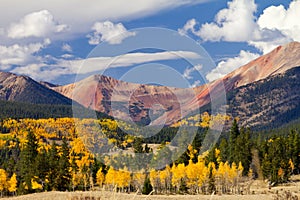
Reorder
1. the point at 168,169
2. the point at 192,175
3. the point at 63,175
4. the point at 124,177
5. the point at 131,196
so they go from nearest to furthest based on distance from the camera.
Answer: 1. the point at 131,196
2. the point at 63,175
3. the point at 192,175
4. the point at 168,169
5. the point at 124,177

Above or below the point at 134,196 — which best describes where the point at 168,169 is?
above

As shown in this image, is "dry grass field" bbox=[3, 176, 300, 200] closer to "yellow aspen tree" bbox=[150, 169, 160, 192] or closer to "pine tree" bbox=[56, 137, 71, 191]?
"yellow aspen tree" bbox=[150, 169, 160, 192]

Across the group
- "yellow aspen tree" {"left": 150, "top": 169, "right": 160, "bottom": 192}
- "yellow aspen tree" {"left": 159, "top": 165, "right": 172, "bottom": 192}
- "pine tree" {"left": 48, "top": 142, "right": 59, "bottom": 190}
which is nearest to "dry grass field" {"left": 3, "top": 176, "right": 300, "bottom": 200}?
"yellow aspen tree" {"left": 159, "top": 165, "right": 172, "bottom": 192}

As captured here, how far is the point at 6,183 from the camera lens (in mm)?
100562

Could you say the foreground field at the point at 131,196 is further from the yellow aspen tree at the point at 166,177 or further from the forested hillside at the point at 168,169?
the yellow aspen tree at the point at 166,177

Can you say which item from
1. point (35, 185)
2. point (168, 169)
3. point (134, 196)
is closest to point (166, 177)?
point (168, 169)

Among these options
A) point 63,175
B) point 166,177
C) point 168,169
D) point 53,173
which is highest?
point 168,169

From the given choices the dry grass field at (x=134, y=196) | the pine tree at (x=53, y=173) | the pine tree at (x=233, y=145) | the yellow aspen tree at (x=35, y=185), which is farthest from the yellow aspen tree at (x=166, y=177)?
the yellow aspen tree at (x=35, y=185)

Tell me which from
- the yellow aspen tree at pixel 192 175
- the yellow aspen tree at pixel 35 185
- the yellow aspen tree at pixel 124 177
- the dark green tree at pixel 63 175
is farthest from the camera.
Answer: the yellow aspen tree at pixel 124 177

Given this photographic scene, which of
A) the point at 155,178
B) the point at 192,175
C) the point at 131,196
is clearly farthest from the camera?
the point at 155,178

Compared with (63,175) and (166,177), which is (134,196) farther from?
(166,177)

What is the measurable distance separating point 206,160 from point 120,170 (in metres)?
20.9

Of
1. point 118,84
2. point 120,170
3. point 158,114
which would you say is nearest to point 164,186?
point 120,170

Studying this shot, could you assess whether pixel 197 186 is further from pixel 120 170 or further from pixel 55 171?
pixel 55 171
